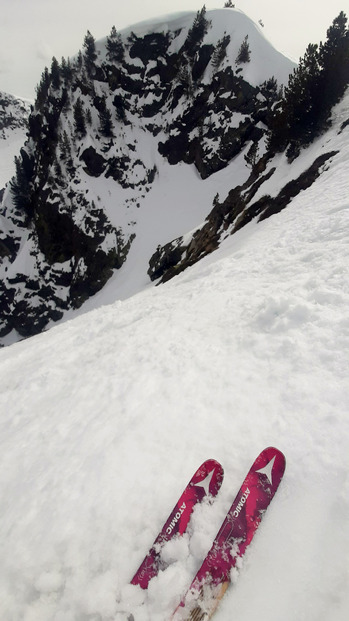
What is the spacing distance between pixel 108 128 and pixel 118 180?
36.9ft

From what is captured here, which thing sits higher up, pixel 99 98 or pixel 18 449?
pixel 99 98

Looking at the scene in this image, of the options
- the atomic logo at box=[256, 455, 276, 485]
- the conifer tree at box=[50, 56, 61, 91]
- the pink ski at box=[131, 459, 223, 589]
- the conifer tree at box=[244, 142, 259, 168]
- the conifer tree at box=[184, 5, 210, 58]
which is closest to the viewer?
the pink ski at box=[131, 459, 223, 589]

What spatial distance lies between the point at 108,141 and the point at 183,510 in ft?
212

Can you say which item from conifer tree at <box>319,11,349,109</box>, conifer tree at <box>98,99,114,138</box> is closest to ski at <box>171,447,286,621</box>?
conifer tree at <box>319,11,349,109</box>

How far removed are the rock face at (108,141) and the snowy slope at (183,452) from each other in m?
44.2

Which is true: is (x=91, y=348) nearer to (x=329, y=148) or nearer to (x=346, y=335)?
(x=346, y=335)

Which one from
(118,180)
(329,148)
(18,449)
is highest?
(118,180)

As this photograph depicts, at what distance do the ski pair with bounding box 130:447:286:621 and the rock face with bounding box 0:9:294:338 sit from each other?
4732 cm

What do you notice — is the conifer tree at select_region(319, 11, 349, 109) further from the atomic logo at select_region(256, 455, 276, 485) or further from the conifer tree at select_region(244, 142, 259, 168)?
the atomic logo at select_region(256, 455, 276, 485)

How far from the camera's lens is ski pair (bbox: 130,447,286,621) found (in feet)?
9.30

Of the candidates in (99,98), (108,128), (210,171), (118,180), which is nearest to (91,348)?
(210,171)

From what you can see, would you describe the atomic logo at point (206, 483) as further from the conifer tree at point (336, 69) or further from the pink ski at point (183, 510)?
the conifer tree at point (336, 69)

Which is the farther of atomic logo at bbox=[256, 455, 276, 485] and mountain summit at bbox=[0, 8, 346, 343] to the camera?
mountain summit at bbox=[0, 8, 346, 343]

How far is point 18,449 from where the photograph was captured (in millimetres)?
5062
